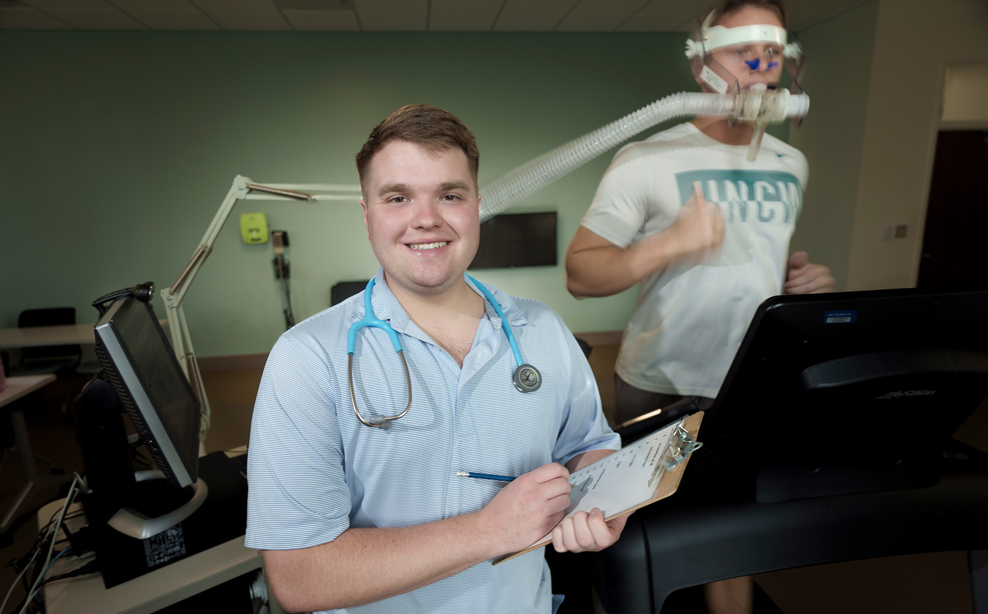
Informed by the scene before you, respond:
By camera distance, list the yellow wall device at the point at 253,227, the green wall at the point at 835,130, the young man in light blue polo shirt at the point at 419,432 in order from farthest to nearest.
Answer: the yellow wall device at the point at 253,227 → the green wall at the point at 835,130 → the young man in light blue polo shirt at the point at 419,432

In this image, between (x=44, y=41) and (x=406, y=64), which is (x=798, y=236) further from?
(x=44, y=41)

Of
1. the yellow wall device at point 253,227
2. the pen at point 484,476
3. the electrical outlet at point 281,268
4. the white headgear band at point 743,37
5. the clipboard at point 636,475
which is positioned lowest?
the pen at point 484,476

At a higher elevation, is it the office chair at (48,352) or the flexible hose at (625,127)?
the flexible hose at (625,127)

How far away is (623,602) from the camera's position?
2.80 ft

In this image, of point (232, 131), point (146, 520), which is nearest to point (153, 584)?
point (146, 520)

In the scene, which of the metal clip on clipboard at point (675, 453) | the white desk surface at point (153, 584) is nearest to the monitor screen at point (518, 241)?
the white desk surface at point (153, 584)

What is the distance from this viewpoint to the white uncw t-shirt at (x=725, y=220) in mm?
1246

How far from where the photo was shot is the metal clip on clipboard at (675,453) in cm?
63

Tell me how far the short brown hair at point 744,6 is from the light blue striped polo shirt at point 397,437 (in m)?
0.93

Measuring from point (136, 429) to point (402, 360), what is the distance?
1.76 ft

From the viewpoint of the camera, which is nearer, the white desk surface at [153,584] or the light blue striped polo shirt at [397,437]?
the light blue striped polo shirt at [397,437]

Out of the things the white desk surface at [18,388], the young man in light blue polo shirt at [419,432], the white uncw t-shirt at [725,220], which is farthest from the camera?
the white desk surface at [18,388]

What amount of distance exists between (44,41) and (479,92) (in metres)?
3.54

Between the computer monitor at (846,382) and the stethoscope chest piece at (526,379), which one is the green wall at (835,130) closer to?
the computer monitor at (846,382)
